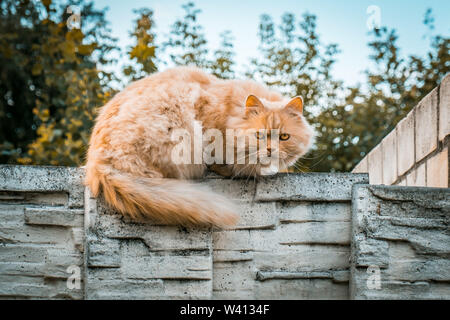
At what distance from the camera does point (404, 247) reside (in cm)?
209

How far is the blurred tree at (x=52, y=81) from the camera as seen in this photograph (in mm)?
4406

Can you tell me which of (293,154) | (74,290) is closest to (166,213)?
(74,290)

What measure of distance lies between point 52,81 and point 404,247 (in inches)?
180

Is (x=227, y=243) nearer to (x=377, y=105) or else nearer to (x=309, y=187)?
(x=309, y=187)

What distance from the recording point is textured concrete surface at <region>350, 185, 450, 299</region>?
2.05 metres

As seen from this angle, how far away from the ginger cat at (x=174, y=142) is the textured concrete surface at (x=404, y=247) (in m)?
0.60

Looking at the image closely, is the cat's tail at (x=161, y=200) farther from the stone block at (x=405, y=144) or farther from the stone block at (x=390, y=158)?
the stone block at (x=390, y=158)

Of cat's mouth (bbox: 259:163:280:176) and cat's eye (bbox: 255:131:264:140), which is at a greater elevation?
cat's eye (bbox: 255:131:264:140)

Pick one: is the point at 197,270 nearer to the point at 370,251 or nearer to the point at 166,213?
the point at 166,213

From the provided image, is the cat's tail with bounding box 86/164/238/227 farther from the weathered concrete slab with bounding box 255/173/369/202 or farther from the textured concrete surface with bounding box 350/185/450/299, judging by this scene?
the textured concrete surface with bounding box 350/185/450/299

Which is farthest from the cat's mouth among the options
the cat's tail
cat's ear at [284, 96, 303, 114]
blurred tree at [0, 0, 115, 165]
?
blurred tree at [0, 0, 115, 165]

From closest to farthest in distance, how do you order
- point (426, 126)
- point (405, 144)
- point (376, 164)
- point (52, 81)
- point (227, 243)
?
point (227, 243), point (426, 126), point (405, 144), point (376, 164), point (52, 81)
